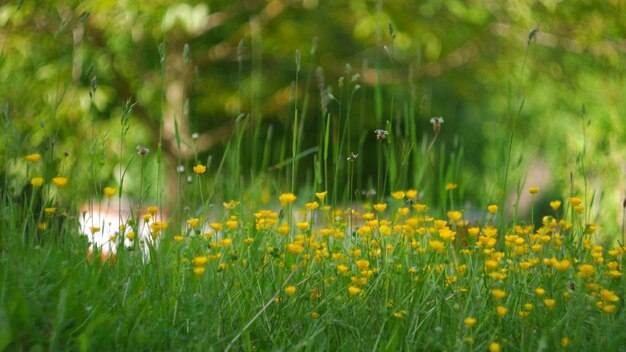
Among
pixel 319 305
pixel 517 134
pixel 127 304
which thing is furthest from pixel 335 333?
pixel 517 134

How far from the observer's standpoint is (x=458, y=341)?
171cm

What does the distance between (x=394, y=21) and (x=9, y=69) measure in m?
2.93

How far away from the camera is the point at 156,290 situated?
6.81 feet

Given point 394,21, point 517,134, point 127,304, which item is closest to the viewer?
point 127,304

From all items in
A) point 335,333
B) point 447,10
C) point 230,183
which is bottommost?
point 335,333

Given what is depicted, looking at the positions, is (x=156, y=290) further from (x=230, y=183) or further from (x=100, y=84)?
(x=100, y=84)

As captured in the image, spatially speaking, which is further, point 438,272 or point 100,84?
point 100,84

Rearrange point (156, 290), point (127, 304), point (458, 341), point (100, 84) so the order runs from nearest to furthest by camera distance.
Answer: point (458, 341)
point (127, 304)
point (156, 290)
point (100, 84)

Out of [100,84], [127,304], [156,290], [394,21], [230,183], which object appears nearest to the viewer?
[127,304]

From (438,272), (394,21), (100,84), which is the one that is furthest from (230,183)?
(100,84)

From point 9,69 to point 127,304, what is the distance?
465 cm

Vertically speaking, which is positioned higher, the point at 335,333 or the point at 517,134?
the point at 517,134

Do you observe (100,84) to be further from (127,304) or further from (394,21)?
(127,304)

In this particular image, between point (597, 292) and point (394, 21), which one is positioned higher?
point (394, 21)
